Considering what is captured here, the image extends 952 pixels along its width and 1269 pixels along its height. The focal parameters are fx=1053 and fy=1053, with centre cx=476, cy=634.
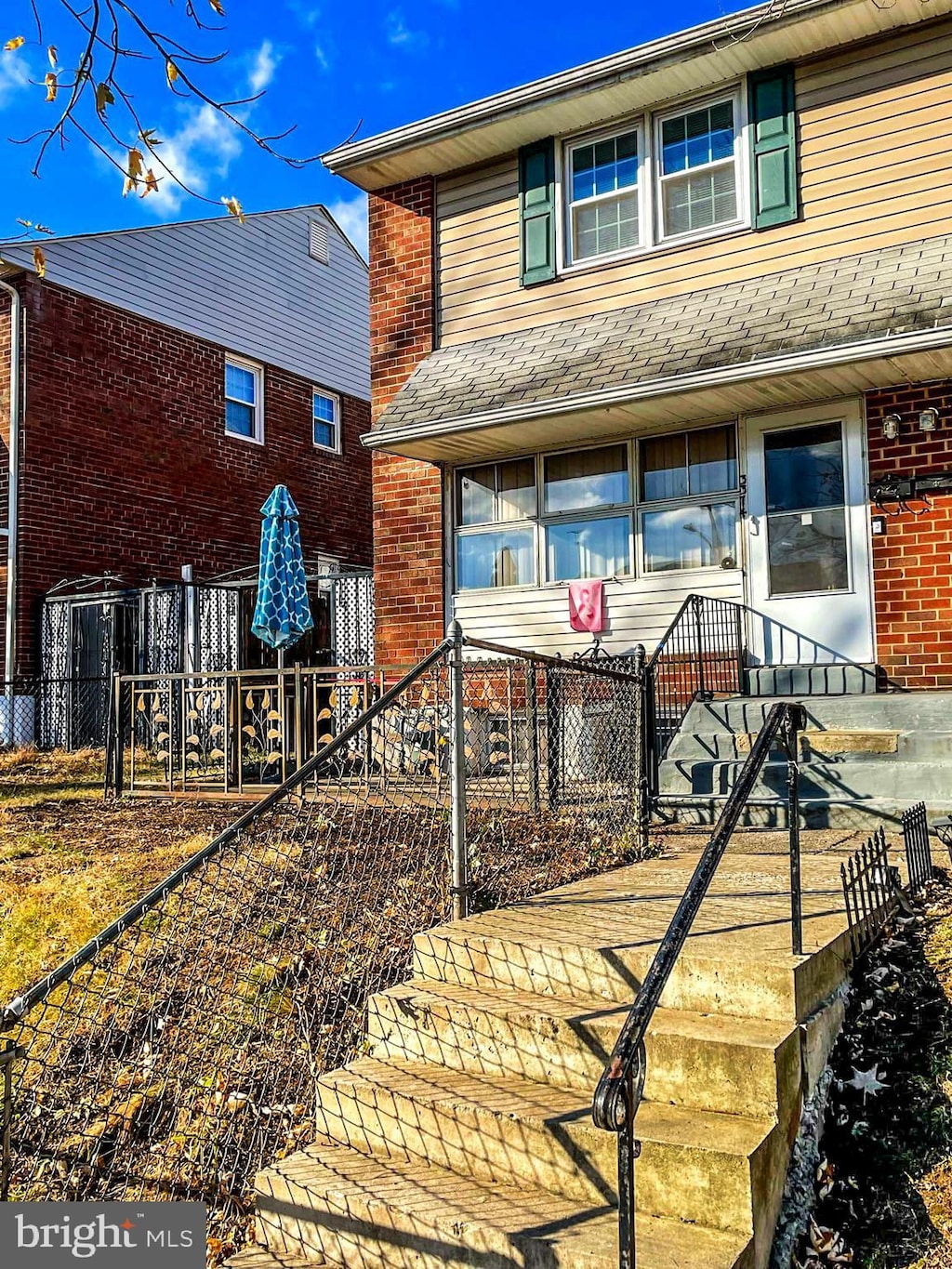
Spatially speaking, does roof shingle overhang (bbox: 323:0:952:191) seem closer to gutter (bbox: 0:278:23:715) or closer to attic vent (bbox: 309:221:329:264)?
gutter (bbox: 0:278:23:715)

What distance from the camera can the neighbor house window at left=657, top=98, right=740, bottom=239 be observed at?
10.0m

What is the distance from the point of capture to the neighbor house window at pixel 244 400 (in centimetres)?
1795

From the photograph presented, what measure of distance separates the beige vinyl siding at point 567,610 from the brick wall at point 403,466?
0.51 metres

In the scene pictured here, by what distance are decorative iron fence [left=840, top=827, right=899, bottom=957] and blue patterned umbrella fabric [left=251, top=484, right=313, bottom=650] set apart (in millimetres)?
6463

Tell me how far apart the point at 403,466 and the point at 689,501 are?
10.9 feet

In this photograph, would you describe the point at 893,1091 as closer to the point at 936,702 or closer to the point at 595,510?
the point at 936,702

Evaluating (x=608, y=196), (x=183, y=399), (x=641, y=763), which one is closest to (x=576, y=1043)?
(x=641, y=763)

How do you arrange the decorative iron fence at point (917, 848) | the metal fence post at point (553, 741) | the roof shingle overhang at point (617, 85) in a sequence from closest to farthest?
the decorative iron fence at point (917, 848)
the metal fence post at point (553, 741)
the roof shingle overhang at point (617, 85)

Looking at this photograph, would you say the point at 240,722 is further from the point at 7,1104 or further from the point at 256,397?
the point at 256,397

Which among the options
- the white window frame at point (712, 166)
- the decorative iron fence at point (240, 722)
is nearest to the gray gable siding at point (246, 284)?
the decorative iron fence at point (240, 722)

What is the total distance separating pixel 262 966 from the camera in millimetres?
5227

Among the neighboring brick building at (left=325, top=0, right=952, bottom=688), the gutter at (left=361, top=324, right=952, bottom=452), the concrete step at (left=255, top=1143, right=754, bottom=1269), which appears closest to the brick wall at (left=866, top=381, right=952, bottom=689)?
the neighboring brick building at (left=325, top=0, right=952, bottom=688)

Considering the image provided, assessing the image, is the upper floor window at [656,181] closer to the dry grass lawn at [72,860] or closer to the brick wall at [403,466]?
the brick wall at [403,466]

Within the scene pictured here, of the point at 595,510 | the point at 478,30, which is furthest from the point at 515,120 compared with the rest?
the point at 595,510
